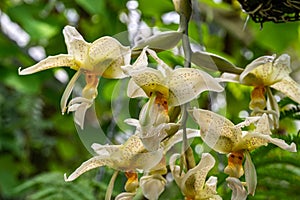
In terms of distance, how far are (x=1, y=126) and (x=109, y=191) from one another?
4.13ft

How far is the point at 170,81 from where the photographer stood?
0.53 meters

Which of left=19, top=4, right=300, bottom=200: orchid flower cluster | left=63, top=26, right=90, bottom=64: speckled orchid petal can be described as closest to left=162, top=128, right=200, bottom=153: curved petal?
left=19, top=4, right=300, bottom=200: orchid flower cluster

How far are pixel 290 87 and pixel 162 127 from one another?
20cm

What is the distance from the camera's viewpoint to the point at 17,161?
74.5 inches

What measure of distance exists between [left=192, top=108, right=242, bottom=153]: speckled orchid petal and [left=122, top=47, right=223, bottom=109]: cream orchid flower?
0.02m

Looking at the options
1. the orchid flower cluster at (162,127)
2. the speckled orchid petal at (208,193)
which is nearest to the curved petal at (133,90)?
the orchid flower cluster at (162,127)

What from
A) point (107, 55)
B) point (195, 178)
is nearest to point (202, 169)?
point (195, 178)

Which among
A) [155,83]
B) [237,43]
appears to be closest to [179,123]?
[155,83]

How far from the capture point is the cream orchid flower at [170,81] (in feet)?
1.70

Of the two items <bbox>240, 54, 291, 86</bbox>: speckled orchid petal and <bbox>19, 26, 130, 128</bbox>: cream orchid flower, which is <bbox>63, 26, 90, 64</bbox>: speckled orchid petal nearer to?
<bbox>19, 26, 130, 128</bbox>: cream orchid flower

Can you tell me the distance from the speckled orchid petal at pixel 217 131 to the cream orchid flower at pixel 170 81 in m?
0.02

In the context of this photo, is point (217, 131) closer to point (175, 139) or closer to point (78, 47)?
point (175, 139)

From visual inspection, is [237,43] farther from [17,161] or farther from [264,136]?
[264,136]

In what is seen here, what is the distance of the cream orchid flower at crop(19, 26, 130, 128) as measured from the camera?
0.57 meters
